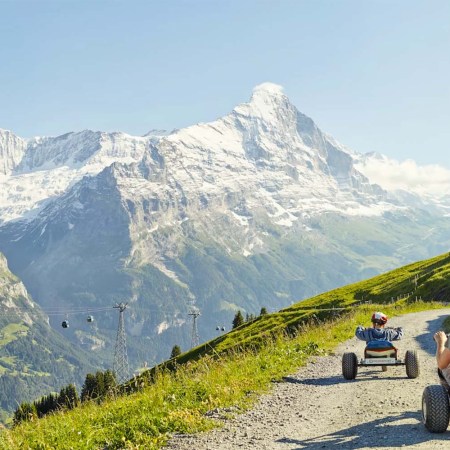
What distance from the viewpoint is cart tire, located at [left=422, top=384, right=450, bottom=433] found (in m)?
10.6

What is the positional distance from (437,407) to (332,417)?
11.8 feet

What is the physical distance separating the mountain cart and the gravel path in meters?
0.38

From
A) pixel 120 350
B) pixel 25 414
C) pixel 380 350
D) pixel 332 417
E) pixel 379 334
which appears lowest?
pixel 120 350

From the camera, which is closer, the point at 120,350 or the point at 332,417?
the point at 332,417

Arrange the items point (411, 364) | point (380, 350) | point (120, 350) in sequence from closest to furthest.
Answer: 1. point (411, 364)
2. point (380, 350)
3. point (120, 350)

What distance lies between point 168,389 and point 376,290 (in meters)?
84.8

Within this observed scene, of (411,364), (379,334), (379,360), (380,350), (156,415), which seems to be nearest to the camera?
(156,415)

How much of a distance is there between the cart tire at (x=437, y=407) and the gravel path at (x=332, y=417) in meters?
0.27

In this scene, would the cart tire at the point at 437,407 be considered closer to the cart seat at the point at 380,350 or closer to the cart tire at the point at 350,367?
A: the cart tire at the point at 350,367

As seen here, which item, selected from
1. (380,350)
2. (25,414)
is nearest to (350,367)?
(380,350)

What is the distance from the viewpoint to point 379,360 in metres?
18.9

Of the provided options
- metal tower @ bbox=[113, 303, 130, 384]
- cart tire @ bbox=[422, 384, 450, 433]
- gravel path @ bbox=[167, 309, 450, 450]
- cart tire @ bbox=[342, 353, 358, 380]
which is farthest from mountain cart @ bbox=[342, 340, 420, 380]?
metal tower @ bbox=[113, 303, 130, 384]

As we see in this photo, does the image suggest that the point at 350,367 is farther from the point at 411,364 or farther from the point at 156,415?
the point at 156,415

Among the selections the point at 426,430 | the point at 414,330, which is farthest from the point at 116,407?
the point at 414,330
